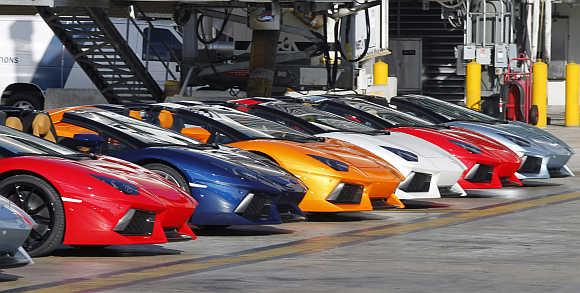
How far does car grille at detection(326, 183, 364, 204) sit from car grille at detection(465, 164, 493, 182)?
3.17m

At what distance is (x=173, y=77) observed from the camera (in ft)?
94.7

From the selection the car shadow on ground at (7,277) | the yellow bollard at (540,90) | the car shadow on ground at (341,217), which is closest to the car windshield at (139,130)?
the car shadow on ground at (341,217)

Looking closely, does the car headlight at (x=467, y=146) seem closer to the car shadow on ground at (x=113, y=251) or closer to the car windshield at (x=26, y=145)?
the car shadow on ground at (x=113, y=251)

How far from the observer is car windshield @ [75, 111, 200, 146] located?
40.6ft

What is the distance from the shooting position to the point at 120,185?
1027cm

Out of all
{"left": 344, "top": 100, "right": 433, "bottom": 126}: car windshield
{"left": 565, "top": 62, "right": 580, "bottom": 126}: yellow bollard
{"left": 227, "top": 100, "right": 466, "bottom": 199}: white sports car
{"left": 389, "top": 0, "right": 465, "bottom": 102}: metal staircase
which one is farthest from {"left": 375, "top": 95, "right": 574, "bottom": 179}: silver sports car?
{"left": 389, "top": 0, "right": 465, "bottom": 102}: metal staircase

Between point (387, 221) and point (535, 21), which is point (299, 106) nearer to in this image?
point (387, 221)

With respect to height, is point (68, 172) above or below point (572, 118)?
above

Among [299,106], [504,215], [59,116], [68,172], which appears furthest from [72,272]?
[299,106]

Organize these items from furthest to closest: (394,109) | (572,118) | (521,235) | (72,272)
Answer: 1. (572,118)
2. (394,109)
3. (521,235)
4. (72,272)

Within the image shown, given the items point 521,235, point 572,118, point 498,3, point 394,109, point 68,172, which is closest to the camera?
point 68,172

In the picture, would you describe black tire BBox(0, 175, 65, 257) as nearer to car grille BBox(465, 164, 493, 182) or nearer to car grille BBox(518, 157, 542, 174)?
car grille BBox(465, 164, 493, 182)

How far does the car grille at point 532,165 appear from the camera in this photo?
17.5 m

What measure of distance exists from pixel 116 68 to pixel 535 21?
13.1 m
